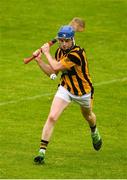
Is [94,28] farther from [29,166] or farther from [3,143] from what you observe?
[29,166]

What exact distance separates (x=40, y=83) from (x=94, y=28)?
315 inches

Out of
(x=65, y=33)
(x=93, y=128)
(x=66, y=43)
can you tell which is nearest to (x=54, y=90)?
(x=93, y=128)

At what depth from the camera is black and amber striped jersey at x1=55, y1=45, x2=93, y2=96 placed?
49.6 ft

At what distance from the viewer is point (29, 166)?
47.6ft

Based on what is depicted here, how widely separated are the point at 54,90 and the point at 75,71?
7.17 meters

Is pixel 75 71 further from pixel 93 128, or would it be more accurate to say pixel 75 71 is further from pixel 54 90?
pixel 54 90

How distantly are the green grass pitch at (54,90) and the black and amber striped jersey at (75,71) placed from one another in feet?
4.34

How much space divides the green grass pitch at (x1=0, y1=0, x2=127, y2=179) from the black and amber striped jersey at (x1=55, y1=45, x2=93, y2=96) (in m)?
1.32

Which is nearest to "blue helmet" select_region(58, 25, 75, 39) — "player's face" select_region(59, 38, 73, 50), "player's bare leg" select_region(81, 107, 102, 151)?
"player's face" select_region(59, 38, 73, 50)

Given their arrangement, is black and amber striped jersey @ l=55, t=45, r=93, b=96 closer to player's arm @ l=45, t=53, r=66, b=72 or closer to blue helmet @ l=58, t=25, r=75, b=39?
player's arm @ l=45, t=53, r=66, b=72

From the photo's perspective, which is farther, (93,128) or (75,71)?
(93,128)

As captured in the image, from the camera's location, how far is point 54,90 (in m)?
22.5

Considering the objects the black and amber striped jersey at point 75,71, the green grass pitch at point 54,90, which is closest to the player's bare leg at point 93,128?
the green grass pitch at point 54,90

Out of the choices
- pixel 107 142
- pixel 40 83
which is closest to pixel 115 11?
pixel 40 83
